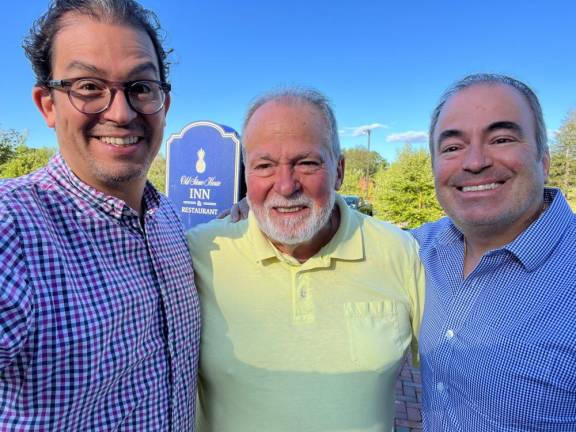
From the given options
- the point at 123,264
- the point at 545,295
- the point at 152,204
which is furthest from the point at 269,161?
the point at 545,295

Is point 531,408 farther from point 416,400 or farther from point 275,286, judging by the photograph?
point 416,400

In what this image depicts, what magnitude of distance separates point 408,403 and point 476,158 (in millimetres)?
3632

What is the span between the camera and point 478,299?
5.68ft

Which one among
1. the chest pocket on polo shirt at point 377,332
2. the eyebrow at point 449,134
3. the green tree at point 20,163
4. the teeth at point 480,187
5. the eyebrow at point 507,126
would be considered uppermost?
the green tree at point 20,163

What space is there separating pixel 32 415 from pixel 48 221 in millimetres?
624

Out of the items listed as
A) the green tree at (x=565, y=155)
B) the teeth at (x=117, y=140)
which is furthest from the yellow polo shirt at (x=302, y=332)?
the green tree at (x=565, y=155)

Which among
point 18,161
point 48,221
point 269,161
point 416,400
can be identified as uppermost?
point 18,161

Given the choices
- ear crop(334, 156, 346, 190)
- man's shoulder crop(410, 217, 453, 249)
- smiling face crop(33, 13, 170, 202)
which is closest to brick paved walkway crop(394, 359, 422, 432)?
man's shoulder crop(410, 217, 453, 249)

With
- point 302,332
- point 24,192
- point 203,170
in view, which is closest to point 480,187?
point 302,332

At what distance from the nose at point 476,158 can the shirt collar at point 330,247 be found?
2.16ft

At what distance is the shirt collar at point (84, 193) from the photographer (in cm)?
145

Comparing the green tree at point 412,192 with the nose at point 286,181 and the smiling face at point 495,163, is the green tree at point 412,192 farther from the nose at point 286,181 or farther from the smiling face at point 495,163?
the nose at point 286,181

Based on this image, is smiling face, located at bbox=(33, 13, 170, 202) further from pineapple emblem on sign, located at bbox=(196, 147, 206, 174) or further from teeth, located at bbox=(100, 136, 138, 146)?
pineapple emblem on sign, located at bbox=(196, 147, 206, 174)

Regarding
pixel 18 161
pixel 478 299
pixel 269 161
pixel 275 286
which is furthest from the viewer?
pixel 18 161
